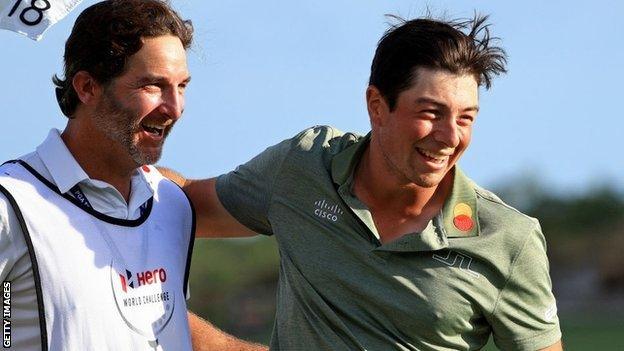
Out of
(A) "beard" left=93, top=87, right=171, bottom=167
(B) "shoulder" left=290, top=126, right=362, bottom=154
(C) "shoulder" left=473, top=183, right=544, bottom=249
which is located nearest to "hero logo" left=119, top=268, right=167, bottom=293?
(A) "beard" left=93, top=87, right=171, bottom=167

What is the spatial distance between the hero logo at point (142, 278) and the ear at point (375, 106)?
3.76 feet

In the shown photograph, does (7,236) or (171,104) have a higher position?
(171,104)

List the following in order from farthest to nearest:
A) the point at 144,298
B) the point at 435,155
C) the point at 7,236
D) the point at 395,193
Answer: the point at 395,193 < the point at 435,155 < the point at 144,298 < the point at 7,236

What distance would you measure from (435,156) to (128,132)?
127 centimetres

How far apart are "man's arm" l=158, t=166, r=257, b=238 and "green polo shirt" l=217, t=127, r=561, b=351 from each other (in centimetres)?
34

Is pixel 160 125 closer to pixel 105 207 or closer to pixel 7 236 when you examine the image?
pixel 105 207

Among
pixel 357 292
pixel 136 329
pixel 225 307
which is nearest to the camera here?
pixel 136 329

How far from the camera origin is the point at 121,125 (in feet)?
16.0

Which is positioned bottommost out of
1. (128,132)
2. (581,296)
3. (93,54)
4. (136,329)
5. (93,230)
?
(581,296)

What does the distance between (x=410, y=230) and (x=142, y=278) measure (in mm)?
1170

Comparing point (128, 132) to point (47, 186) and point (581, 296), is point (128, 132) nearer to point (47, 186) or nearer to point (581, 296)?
point (47, 186)

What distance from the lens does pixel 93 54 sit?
5.00m

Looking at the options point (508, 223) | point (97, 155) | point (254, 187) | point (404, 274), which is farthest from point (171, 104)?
point (508, 223)

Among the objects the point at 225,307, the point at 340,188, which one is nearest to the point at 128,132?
the point at 340,188
